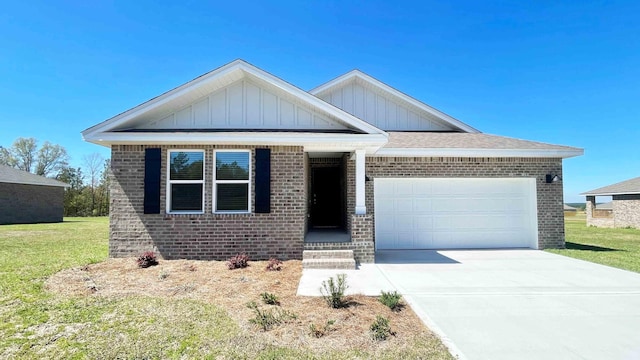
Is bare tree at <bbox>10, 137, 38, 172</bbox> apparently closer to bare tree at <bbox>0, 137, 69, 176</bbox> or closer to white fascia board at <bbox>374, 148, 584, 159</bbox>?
bare tree at <bbox>0, 137, 69, 176</bbox>

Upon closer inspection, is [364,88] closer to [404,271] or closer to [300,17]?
[300,17]

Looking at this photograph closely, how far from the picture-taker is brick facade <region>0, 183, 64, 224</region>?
21969mm

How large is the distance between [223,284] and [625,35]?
17946 millimetres

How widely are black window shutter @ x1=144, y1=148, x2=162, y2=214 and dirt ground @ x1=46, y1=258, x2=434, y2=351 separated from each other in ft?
4.52

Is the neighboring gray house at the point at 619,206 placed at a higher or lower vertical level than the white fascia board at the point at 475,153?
lower

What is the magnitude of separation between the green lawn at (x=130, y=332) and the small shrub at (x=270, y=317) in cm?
20

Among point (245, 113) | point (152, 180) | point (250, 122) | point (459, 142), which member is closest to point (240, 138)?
point (250, 122)

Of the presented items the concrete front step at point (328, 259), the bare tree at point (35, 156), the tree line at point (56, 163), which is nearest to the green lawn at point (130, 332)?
the concrete front step at point (328, 259)

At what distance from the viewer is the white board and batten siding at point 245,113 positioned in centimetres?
809

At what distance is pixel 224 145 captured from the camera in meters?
7.89

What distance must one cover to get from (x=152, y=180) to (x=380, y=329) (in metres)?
6.73

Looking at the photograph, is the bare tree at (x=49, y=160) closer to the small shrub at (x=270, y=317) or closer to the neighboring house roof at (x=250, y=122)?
the neighboring house roof at (x=250, y=122)

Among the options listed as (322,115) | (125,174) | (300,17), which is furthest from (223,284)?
(300,17)

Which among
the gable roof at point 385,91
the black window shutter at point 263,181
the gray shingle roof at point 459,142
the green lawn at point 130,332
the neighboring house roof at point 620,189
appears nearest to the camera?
the green lawn at point 130,332
